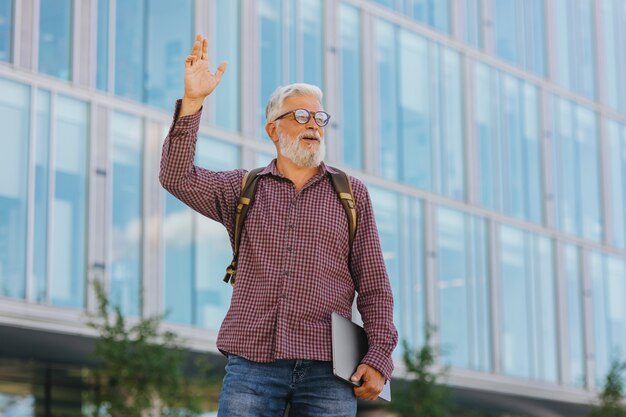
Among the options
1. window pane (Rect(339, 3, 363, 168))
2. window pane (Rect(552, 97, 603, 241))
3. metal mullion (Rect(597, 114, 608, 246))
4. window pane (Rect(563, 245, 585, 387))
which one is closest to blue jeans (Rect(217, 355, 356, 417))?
window pane (Rect(339, 3, 363, 168))

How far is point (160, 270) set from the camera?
59.0 ft

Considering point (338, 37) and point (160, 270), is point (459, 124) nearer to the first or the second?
point (338, 37)

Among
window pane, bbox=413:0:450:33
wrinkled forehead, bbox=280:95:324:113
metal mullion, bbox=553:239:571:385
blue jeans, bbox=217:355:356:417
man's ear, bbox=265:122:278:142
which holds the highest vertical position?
window pane, bbox=413:0:450:33

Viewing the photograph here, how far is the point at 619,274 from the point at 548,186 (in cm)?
363

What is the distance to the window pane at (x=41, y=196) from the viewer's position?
53.4ft

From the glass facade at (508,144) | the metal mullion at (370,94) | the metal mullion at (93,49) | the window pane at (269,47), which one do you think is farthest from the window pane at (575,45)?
the metal mullion at (93,49)

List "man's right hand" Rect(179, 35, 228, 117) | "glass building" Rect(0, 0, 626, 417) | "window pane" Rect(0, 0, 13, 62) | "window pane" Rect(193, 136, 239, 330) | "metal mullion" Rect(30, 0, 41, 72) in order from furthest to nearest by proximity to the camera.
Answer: "window pane" Rect(193, 136, 239, 330) < "glass building" Rect(0, 0, 626, 417) < "metal mullion" Rect(30, 0, 41, 72) < "window pane" Rect(0, 0, 13, 62) < "man's right hand" Rect(179, 35, 228, 117)

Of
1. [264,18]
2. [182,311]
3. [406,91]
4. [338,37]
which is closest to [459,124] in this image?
[406,91]

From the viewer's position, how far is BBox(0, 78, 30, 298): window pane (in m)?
15.9

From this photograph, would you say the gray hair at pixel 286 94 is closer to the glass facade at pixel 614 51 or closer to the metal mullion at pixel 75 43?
the metal mullion at pixel 75 43

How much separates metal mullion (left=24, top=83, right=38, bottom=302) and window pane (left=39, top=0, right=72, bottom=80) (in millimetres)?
483

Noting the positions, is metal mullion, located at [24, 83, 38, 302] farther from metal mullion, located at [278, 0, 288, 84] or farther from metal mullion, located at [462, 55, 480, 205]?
metal mullion, located at [462, 55, 480, 205]

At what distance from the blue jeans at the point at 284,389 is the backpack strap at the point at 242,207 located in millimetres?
315

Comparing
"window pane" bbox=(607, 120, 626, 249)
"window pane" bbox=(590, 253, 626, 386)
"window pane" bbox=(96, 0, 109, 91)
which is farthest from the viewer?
"window pane" bbox=(607, 120, 626, 249)
